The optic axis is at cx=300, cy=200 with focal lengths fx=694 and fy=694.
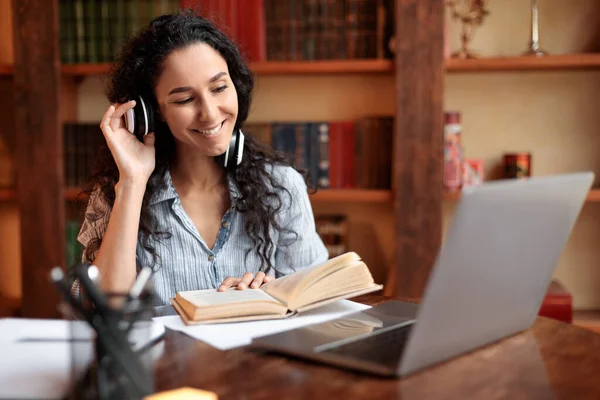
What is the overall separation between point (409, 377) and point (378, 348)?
77 millimetres

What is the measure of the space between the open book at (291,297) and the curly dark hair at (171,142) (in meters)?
0.48

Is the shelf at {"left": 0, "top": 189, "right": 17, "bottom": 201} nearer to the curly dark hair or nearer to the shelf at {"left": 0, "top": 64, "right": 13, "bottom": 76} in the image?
the shelf at {"left": 0, "top": 64, "right": 13, "bottom": 76}

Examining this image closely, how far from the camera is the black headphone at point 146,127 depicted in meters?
1.59

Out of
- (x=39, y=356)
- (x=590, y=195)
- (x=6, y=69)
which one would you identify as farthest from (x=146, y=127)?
(x=590, y=195)

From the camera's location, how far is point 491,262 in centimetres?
82

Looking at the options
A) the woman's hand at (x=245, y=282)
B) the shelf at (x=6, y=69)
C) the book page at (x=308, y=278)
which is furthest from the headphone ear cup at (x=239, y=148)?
the shelf at (x=6, y=69)

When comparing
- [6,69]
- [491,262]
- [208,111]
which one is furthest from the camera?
[6,69]

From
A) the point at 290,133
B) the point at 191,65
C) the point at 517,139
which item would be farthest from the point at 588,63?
the point at 191,65

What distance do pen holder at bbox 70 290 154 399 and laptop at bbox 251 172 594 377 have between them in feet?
0.77

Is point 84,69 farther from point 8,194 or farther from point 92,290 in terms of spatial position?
point 92,290

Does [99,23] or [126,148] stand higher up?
[99,23]

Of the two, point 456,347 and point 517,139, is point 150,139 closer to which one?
point 456,347

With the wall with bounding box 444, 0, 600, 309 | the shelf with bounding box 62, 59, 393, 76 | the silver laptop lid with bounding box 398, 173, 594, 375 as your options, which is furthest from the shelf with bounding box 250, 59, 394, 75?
the silver laptop lid with bounding box 398, 173, 594, 375

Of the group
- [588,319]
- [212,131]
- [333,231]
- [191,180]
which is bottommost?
[588,319]
